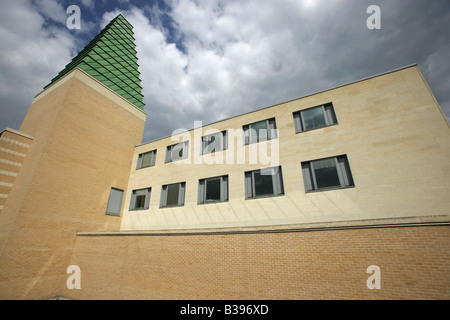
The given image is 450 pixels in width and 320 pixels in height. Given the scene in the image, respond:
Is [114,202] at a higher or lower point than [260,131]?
lower

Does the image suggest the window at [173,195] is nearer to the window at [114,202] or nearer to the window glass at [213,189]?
the window glass at [213,189]

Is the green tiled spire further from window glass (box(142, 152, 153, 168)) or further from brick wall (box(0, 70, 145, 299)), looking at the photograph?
window glass (box(142, 152, 153, 168))

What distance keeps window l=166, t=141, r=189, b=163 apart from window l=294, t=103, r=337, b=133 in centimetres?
854

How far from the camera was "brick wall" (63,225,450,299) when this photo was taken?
600cm

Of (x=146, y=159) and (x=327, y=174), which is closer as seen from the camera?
(x=327, y=174)

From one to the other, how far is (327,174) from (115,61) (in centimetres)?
2250

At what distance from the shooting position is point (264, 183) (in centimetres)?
1214

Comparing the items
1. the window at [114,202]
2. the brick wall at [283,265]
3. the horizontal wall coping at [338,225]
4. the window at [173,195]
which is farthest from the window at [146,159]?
the horizontal wall coping at [338,225]

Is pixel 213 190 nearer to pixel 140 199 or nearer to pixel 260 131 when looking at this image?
pixel 260 131

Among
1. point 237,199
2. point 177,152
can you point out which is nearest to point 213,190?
point 237,199

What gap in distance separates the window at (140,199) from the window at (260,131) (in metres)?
9.18

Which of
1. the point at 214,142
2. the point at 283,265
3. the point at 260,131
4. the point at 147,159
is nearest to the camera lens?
the point at 283,265

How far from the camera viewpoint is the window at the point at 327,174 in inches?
406
